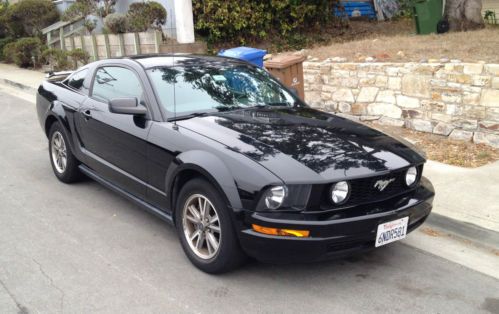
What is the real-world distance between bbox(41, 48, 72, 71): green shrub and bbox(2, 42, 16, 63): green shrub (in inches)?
67.9

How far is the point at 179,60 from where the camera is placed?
16.5ft

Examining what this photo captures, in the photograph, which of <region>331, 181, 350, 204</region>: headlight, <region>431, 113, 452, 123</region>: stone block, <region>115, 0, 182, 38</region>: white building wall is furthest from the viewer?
<region>115, 0, 182, 38</region>: white building wall

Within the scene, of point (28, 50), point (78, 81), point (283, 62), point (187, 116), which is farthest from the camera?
point (28, 50)

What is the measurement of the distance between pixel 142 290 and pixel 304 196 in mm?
1321

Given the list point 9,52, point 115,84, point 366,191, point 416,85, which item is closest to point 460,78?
point 416,85

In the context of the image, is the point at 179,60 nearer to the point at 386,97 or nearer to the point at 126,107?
the point at 126,107

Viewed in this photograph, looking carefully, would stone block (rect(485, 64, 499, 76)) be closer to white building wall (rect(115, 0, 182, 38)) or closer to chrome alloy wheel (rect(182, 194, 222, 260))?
chrome alloy wheel (rect(182, 194, 222, 260))

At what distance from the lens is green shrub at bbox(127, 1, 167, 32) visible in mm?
13672

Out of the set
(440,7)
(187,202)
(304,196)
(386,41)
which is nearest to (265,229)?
(304,196)

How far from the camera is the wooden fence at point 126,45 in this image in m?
13.1

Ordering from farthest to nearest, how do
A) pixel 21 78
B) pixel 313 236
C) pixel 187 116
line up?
pixel 21 78, pixel 187 116, pixel 313 236

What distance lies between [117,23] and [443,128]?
9981 mm

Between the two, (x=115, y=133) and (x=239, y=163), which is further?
(x=115, y=133)

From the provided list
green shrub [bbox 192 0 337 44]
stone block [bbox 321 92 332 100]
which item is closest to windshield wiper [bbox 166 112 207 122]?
stone block [bbox 321 92 332 100]
